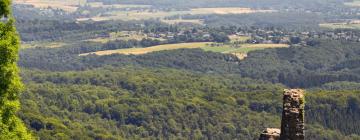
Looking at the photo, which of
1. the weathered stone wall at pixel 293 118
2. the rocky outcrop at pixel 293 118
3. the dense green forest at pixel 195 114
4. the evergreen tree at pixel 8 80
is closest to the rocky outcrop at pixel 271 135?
the rocky outcrop at pixel 293 118

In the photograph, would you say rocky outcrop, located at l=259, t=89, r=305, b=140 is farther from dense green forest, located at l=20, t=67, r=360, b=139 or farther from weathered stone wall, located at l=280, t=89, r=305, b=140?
dense green forest, located at l=20, t=67, r=360, b=139

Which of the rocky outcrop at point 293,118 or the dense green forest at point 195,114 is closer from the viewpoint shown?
the rocky outcrop at point 293,118

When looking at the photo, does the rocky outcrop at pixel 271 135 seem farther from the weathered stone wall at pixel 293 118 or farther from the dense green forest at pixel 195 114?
the dense green forest at pixel 195 114

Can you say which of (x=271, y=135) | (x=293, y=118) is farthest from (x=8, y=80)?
(x=293, y=118)

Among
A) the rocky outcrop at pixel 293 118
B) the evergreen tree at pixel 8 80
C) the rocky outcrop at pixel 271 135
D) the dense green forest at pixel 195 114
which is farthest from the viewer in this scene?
the dense green forest at pixel 195 114

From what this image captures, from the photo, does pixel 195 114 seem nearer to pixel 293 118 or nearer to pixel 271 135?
pixel 271 135

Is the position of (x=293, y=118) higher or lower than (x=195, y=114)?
higher

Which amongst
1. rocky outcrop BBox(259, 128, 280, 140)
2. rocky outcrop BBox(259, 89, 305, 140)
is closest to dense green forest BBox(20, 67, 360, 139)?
rocky outcrop BBox(259, 128, 280, 140)

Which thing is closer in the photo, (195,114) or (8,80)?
(8,80)
